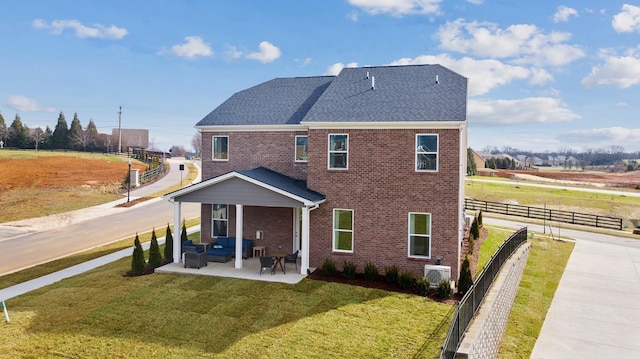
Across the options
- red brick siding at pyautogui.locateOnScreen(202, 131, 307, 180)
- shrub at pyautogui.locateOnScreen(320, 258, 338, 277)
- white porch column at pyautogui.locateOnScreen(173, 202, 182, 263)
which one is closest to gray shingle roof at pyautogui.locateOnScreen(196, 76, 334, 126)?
red brick siding at pyautogui.locateOnScreen(202, 131, 307, 180)

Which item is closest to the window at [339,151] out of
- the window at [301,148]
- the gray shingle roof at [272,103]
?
the window at [301,148]

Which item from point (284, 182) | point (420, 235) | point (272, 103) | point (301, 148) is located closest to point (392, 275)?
point (420, 235)

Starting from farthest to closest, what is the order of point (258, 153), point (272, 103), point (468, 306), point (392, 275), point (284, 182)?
1. point (272, 103)
2. point (258, 153)
3. point (284, 182)
4. point (392, 275)
5. point (468, 306)

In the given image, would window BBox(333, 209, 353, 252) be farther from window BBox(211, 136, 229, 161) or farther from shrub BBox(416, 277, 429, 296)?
window BBox(211, 136, 229, 161)

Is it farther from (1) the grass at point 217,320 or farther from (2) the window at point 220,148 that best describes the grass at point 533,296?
(2) the window at point 220,148

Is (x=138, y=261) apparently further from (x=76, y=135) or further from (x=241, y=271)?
(x=76, y=135)

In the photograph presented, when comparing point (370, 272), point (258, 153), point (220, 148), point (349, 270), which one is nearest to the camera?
point (370, 272)

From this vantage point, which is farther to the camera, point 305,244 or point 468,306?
point 305,244

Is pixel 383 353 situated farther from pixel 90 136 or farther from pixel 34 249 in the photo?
pixel 90 136
